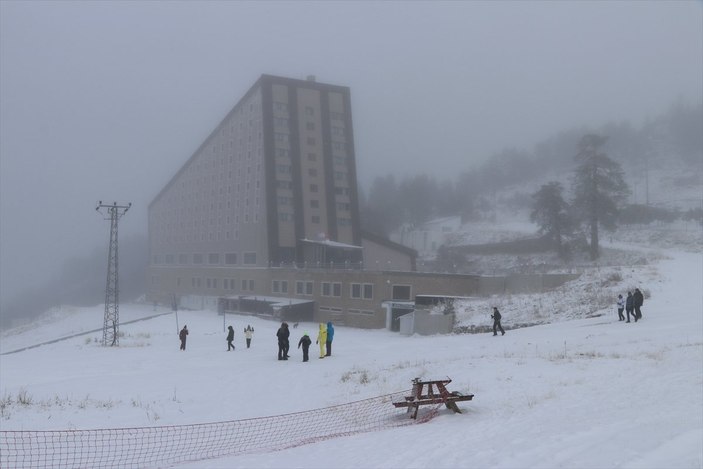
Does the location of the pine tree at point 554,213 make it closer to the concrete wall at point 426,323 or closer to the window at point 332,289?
the window at point 332,289

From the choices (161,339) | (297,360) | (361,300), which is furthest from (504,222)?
(297,360)

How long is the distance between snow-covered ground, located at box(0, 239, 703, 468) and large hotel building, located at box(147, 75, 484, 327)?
28865mm

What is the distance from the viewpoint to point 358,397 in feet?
52.3

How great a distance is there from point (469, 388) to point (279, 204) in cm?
5308

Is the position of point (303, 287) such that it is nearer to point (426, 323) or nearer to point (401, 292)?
point (401, 292)

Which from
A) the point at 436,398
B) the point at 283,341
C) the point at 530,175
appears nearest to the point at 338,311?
the point at 283,341

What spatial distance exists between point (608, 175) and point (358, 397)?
2028 inches

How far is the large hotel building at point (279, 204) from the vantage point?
6369cm

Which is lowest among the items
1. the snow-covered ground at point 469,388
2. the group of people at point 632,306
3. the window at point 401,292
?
the snow-covered ground at point 469,388

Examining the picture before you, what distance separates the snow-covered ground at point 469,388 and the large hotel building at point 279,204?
28.9 meters

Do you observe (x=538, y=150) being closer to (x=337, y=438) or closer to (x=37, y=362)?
(x=37, y=362)

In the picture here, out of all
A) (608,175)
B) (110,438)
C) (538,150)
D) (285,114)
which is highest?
(538,150)

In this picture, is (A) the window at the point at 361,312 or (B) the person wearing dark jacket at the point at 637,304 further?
(A) the window at the point at 361,312

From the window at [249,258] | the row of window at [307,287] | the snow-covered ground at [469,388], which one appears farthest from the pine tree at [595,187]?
the window at [249,258]
